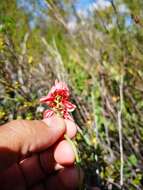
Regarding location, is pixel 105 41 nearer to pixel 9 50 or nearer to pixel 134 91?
pixel 134 91

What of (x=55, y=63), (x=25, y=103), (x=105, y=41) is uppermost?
(x=105, y=41)

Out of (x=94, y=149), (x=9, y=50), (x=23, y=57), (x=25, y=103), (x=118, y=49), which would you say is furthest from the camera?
(x=118, y=49)

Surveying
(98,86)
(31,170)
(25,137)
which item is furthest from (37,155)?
(98,86)

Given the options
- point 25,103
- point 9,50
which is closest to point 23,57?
point 9,50

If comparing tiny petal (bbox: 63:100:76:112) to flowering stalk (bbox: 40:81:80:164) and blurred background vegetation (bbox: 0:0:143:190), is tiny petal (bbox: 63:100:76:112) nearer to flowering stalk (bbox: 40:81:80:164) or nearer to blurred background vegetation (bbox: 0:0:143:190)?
flowering stalk (bbox: 40:81:80:164)

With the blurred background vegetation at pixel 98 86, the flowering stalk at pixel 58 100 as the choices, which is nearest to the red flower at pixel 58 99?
the flowering stalk at pixel 58 100

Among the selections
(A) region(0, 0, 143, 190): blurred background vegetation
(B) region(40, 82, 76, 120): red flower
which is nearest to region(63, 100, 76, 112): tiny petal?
(B) region(40, 82, 76, 120): red flower

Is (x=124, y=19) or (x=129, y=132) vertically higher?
(x=124, y=19)
